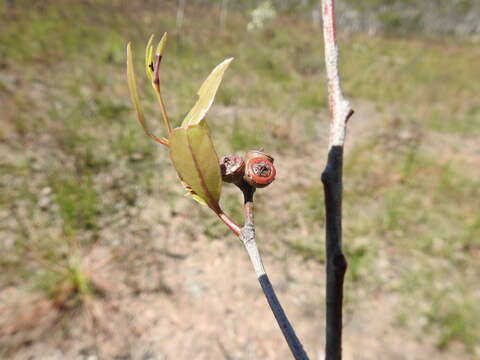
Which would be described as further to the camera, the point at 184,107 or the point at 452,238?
the point at 184,107

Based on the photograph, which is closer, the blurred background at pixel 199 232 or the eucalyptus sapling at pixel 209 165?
the eucalyptus sapling at pixel 209 165

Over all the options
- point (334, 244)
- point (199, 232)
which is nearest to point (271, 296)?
point (334, 244)

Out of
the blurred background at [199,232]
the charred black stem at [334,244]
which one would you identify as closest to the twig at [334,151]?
the charred black stem at [334,244]

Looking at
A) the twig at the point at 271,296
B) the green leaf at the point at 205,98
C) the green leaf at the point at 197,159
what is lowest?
the twig at the point at 271,296

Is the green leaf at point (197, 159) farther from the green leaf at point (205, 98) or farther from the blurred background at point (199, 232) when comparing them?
the blurred background at point (199, 232)

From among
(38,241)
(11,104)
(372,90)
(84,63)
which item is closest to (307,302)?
(38,241)

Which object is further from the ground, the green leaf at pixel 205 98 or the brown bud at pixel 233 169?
the green leaf at pixel 205 98

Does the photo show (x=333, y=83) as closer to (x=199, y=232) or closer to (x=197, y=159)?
(x=197, y=159)

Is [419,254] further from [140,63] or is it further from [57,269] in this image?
[140,63]
